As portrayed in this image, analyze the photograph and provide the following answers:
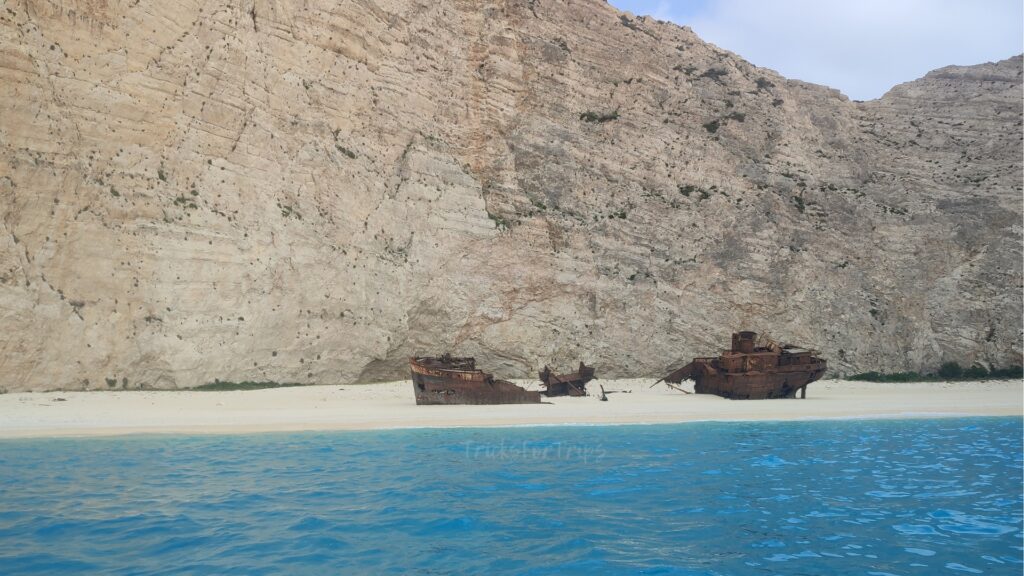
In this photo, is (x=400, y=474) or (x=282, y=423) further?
(x=282, y=423)

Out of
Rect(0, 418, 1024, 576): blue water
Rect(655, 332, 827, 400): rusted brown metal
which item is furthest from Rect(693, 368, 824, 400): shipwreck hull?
Rect(0, 418, 1024, 576): blue water

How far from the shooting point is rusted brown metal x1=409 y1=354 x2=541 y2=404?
24.8 meters

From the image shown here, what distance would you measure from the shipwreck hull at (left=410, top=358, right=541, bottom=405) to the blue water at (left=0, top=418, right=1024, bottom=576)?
777cm

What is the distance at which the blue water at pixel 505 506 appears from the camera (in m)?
7.60

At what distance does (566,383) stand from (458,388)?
6.24 m

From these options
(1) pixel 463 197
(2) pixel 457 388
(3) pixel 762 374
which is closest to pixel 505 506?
(2) pixel 457 388

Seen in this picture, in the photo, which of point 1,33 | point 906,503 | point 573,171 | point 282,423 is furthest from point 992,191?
point 1,33

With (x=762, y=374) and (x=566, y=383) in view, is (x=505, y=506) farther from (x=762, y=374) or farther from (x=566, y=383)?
(x=762, y=374)

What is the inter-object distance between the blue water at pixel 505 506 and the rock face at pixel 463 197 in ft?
41.7

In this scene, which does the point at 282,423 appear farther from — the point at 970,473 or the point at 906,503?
the point at 970,473

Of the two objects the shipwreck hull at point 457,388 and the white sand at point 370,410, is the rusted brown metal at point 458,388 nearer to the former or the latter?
the shipwreck hull at point 457,388

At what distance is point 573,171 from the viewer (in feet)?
139

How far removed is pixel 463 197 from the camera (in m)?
38.3

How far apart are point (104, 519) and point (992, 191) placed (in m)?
54.5
